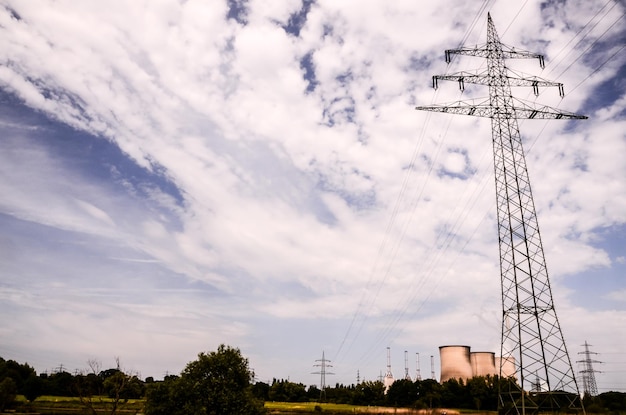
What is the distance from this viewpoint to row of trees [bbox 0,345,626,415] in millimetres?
38091

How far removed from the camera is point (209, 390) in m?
38.7

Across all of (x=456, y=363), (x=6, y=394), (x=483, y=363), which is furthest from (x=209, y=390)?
(x=483, y=363)

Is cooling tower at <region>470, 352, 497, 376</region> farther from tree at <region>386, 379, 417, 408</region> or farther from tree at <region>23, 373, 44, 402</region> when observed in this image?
tree at <region>23, 373, 44, 402</region>

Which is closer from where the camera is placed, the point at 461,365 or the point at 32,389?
the point at 32,389

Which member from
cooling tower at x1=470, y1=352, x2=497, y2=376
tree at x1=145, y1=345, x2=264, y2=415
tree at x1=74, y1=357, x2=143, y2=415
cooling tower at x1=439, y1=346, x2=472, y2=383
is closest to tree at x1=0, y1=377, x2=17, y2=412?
tree at x1=74, y1=357, x2=143, y2=415

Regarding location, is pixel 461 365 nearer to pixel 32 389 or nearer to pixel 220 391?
pixel 220 391

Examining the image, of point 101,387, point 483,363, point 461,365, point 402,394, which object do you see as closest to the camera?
point 101,387

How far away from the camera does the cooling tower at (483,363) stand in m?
120

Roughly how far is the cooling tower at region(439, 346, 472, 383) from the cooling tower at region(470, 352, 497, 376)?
20.5 feet

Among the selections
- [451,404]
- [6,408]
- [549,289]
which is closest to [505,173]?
[549,289]

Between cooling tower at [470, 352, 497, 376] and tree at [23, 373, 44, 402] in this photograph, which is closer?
tree at [23, 373, 44, 402]

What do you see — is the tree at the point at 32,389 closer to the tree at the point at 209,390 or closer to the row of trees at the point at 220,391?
the row of trees at the point at 220,391

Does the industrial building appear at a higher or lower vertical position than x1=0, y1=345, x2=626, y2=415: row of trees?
higher

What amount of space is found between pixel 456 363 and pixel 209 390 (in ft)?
300
